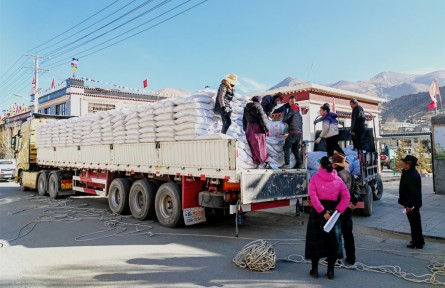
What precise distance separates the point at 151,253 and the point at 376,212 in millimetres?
6122

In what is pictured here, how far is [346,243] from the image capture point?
5242 millimetres

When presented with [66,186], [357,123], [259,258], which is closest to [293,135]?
[357,123]

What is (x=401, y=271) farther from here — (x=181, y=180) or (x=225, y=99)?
(x=181, y=180)

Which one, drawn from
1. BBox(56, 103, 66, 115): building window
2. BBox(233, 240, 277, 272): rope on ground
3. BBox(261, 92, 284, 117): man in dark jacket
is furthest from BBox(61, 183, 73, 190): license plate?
BBox(56, 103, 66, 115): building window

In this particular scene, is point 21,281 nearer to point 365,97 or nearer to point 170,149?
point 170,149

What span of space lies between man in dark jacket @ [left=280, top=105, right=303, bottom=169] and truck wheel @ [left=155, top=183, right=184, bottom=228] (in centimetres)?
240

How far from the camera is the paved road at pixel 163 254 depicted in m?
4.57

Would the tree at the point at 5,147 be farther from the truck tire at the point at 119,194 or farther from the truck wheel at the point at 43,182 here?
the truck tire at the point at 119,194

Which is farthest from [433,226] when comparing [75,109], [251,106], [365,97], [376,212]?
[75,109]

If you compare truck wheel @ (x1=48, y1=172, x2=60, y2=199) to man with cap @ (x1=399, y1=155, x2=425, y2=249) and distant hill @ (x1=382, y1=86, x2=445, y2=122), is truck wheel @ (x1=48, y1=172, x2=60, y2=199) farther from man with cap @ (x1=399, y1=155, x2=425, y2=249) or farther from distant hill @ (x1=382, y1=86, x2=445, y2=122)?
distant hill @ (x1=382, y1=86, x2=445, y2=122)

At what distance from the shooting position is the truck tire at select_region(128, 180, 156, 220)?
27.7ft

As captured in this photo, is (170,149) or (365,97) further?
(365,97)

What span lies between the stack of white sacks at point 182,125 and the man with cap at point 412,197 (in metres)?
2.34

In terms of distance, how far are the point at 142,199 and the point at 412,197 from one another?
6.06 metres
